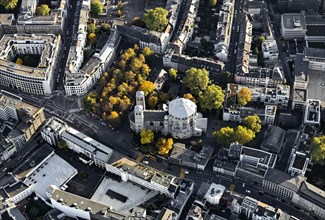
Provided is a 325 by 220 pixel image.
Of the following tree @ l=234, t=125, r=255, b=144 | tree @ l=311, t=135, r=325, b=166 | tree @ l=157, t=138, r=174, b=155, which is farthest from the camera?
tree @ l=157, t=138, r=174, b=155

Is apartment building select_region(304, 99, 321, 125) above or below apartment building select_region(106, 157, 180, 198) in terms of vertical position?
above

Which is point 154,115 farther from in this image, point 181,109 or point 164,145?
point 164,145

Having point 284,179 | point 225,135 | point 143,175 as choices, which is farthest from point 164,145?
point 284,179

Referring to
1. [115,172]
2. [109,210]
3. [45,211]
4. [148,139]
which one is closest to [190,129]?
[148,139]

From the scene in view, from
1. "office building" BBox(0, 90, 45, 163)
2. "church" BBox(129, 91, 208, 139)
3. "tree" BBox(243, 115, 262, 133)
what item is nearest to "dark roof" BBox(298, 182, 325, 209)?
"tree" BBox(243, 115, 262, 133)

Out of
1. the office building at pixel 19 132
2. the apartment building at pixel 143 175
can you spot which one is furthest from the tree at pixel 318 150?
the office building at pixel 19 132

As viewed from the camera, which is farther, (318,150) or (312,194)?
(318,150)

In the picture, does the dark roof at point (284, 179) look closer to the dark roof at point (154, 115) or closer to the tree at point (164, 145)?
the tree at point (164, 145)

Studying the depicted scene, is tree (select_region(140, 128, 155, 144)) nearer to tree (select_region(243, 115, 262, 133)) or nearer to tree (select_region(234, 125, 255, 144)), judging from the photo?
tree (select_region(234, 125, 255, 144))
